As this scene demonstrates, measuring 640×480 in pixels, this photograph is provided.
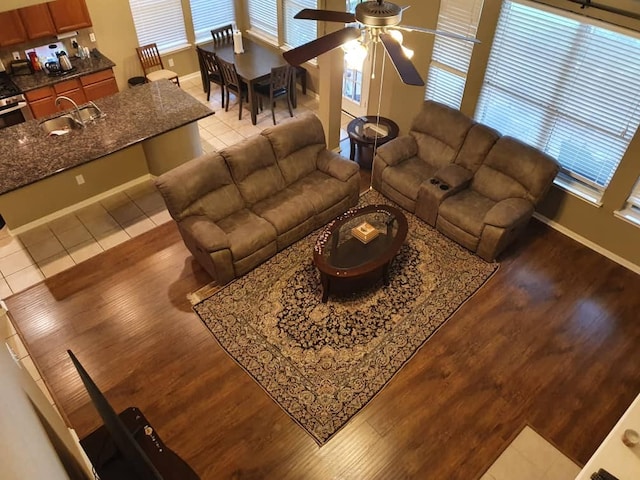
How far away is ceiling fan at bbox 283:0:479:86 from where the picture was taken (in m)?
3.01

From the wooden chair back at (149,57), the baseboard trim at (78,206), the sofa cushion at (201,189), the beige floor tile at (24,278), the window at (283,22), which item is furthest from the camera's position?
the wooden chair back at (149,57)

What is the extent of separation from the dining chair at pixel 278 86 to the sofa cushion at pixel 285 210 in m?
2.47

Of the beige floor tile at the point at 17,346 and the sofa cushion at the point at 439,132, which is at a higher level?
the sofa cushion at the point at 439,132

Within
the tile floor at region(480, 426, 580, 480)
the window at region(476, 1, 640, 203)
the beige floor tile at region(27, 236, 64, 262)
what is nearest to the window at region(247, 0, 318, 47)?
the window at region(476, 1, 640, 203)

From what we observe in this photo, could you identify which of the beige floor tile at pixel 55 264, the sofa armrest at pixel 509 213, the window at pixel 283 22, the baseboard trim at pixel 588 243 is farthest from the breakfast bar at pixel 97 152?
the baseboard trim at pixel 588 243

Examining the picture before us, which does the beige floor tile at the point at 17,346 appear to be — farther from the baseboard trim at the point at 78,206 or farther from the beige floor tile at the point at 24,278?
the baseboard trim at the point at 78,206

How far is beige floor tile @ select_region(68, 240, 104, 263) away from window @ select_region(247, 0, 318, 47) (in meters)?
4.50

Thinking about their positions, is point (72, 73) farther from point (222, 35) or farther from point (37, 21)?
point (222, 35)

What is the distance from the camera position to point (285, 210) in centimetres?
537

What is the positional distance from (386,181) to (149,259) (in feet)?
9.67

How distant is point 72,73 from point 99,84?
0.38m

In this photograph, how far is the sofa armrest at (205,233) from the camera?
189 inches

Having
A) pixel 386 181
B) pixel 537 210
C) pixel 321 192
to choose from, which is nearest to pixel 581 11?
pixel 537 210

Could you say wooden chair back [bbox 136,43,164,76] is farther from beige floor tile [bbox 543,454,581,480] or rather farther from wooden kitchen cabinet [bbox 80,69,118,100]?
beige floor tile [bbox 543,454,581,480]
